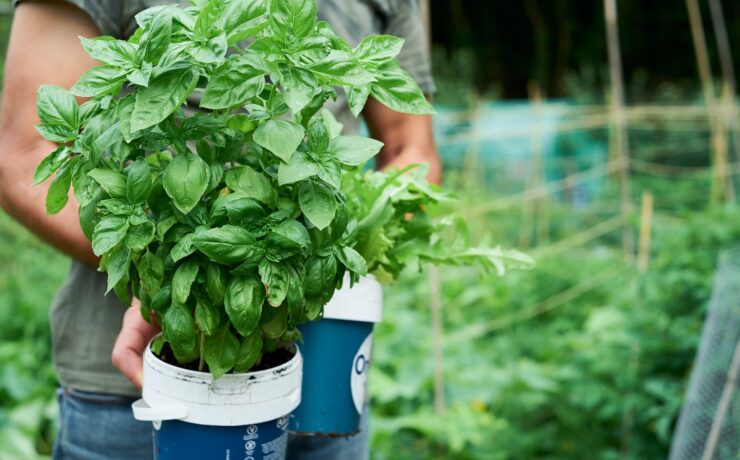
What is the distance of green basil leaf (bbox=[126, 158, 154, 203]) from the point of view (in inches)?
33.0

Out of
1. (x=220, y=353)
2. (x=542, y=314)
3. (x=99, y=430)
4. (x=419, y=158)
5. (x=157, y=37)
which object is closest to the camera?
(x=157, y=37)

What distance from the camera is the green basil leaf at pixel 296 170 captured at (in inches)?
32.4

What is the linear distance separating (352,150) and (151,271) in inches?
9.6

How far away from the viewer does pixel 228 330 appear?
90 cm

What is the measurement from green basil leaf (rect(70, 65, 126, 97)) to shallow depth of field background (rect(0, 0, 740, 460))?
2.01 feet

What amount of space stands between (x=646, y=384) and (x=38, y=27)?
228 centimetres

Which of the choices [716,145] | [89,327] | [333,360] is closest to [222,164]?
[333,360]

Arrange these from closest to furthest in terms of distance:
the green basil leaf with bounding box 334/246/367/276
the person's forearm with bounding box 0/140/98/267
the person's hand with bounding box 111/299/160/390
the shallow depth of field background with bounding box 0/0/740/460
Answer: the green basil leaf with bounding box 334/246/367/276, the person's hand with bounding box 111/299/160/390, the person's forearm with bounding box 0/140/98/267, the shallow depth of field background with bounding box 0/0/740/460

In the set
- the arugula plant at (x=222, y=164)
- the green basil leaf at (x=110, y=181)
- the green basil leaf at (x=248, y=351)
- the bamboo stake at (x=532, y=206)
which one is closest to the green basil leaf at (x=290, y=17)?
the arugula plant at (x=222, y=164)

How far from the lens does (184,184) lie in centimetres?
82

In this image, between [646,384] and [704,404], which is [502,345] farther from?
[704,404]

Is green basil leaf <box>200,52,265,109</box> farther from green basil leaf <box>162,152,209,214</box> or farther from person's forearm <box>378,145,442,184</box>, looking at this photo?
person's forearm <box>378,145,442,184</box>

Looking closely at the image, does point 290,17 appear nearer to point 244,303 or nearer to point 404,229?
point 244,303

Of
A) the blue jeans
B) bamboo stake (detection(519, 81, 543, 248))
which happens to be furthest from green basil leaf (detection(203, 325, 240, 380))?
bamboo stake (detection(519, 81, 543, 248))
